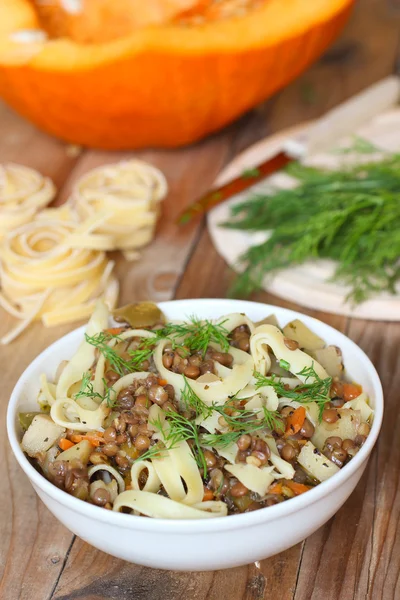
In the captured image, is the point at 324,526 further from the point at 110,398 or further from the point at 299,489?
the point at 110,398

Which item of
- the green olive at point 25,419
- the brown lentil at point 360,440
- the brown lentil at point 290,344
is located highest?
the brown lentil at point 290,344

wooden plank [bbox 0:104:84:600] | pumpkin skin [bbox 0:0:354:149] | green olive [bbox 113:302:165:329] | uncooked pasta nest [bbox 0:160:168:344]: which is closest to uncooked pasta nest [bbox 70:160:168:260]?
uncooked pasta nest [bbox 0:160:168:344]

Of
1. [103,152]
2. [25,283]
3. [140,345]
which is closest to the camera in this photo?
[140,345]

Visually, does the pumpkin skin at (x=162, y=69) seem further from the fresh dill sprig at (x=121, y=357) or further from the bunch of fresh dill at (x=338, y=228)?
the fresh dill sprig at (x=121, y=357)

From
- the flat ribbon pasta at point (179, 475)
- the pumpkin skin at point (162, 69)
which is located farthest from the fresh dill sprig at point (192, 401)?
the pumpkin skin at point (162, 69)

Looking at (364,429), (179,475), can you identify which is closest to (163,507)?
(179,475)

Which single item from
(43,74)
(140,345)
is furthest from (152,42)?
(140,345)
